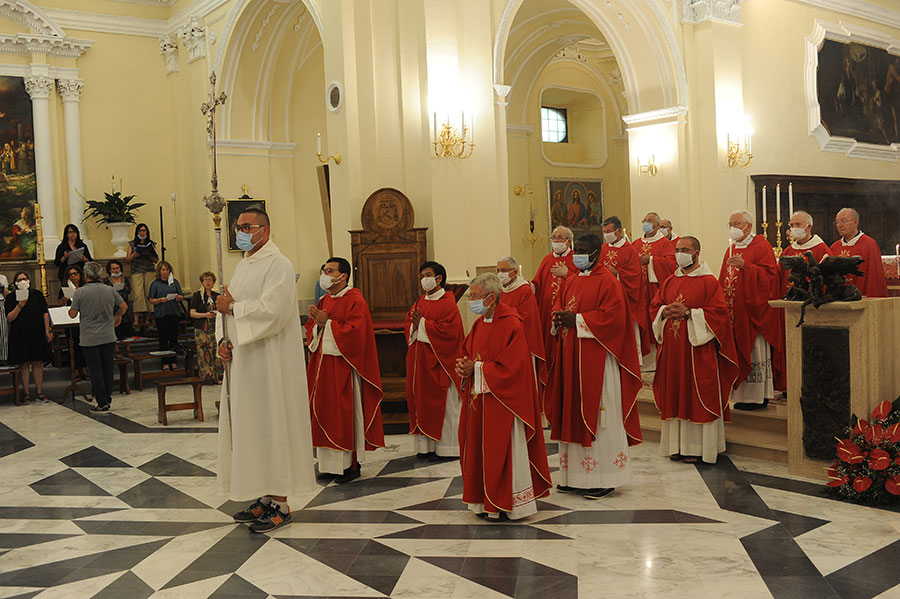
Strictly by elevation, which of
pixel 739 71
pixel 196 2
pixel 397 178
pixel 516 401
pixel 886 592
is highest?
pixel 196 2

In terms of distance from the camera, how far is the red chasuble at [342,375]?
630 cm

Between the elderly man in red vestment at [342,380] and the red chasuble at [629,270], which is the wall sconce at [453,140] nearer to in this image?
the red chasuble at [629,270]

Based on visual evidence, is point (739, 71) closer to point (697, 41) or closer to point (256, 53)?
point (697, 41)

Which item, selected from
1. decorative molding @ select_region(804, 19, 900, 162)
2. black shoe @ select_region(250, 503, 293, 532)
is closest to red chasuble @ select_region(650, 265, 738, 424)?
black shoe @ select_region(250, 503, 293, 532)

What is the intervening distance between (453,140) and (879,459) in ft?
18.7

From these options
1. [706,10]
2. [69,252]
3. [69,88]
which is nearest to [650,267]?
[706,10]

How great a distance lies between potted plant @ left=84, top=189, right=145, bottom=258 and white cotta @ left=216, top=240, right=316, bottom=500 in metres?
10.0

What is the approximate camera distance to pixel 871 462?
5371 millimetres

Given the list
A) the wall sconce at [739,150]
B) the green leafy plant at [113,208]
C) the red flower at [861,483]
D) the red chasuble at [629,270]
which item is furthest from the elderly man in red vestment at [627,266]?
the green leafy plant at [113,208]

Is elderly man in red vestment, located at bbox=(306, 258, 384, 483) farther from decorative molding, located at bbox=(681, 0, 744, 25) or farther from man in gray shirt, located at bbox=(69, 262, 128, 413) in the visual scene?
decorative molding, located at bbox=(681, 0, 744, 25)

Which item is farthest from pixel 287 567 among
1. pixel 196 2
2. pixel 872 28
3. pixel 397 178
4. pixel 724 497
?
pixel 872 28

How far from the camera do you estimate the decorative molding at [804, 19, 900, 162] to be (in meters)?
15.0

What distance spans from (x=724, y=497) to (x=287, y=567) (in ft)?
10.1

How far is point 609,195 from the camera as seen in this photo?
18938 mm
